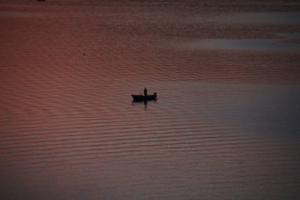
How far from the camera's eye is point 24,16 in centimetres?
5222

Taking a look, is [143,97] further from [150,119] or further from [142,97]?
[150,119]

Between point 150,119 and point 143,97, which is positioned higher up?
point 143,97

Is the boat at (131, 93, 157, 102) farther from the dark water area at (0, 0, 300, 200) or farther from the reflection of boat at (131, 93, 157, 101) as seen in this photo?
the dark water area at (0, 0, 300, 200)

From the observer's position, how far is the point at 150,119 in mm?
18047

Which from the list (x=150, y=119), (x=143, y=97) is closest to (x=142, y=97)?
(x=143, y=97)

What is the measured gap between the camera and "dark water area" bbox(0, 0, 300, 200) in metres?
13.1

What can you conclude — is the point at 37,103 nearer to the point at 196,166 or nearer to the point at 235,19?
the point at 196,166

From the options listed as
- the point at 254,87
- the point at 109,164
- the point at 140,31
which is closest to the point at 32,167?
the point at 109,164

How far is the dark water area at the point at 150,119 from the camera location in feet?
43.0

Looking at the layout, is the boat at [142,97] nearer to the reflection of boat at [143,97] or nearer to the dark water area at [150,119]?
the reflection of boat at [143,97]

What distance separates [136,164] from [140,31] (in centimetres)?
2804

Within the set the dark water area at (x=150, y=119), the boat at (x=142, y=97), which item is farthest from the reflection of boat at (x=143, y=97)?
the dark water area at (x=150, y=119)

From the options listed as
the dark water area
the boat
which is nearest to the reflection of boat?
the boat

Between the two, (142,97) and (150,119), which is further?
(142,97)
